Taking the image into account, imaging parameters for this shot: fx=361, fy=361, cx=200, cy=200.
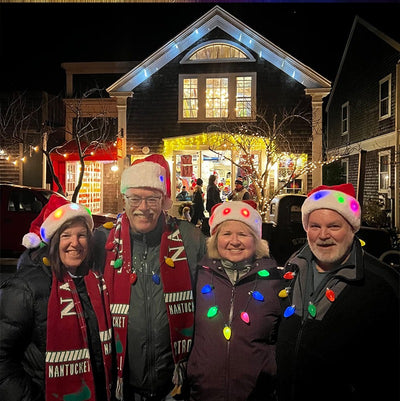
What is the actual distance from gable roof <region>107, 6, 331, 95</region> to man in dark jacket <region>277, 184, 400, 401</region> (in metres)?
10.7

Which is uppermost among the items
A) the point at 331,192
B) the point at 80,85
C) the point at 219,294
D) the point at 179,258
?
the point at 80,85

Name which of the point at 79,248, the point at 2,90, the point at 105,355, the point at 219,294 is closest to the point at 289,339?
the point at 219,294

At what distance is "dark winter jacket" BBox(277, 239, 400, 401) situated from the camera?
2.14 meters

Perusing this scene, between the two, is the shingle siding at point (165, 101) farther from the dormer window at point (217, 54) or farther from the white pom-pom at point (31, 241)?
the white pom-pom at point (31, 241)

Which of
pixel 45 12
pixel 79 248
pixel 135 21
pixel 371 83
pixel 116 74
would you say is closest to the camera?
pixel 79 248

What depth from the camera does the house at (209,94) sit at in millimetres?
11883

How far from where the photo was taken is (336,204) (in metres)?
2.46

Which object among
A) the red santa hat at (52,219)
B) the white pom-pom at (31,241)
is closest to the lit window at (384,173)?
the red santa hat at (52,219)

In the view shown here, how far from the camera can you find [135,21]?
150 inches

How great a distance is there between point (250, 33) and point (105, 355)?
38.4 ft

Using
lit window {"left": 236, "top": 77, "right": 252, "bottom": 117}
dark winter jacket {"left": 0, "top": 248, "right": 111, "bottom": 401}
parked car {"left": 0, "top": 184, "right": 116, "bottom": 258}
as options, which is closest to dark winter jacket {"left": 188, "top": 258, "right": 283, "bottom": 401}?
dark winter jacket {"left": 0, "top": 248, "right": 111, "bottom": 401}

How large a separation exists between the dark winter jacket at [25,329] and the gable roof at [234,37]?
10517 millimetres

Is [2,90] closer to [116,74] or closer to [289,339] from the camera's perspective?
[116,74]

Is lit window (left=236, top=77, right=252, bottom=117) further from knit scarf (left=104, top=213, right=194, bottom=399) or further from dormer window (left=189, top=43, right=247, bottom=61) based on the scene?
knit scarf (left=104, top=213, right=194, bottom=399)
